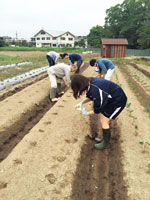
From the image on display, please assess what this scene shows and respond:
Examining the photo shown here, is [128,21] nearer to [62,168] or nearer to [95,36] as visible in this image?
[95,36]

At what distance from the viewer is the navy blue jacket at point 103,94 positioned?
2.95 metres

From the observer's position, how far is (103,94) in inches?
116

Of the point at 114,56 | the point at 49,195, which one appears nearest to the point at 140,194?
the point at 49,195

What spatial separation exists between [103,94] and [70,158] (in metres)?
1.23

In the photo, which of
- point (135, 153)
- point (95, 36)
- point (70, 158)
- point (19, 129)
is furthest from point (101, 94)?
point (95, 36)

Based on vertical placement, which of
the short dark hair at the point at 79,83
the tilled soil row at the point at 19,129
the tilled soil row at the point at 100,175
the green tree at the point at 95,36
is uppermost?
the green tree at the point at 95,36

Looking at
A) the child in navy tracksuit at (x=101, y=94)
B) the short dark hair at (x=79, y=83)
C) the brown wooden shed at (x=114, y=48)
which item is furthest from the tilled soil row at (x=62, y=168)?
the brown wooden shed at (x=114, y=48)

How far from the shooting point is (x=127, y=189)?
8.64ft

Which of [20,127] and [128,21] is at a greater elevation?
[128,21]

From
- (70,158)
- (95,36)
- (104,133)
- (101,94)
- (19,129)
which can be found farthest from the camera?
(95,36)

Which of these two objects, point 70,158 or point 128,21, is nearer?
point 70,158

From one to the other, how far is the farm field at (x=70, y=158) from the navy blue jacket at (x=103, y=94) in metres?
0.95

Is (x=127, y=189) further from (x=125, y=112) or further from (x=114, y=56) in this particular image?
(x=114, y=56)

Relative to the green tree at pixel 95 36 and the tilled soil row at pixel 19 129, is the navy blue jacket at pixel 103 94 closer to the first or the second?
the tilled soil row at pixel 19 129
